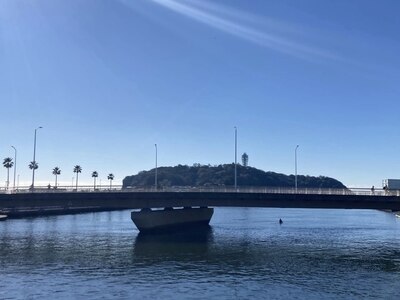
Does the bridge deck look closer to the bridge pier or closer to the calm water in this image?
the bridge pier

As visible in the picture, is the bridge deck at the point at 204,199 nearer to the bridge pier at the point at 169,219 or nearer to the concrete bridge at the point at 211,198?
the concrete bridge at the point at 211,198

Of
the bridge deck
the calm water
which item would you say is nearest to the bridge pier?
the bridge deck

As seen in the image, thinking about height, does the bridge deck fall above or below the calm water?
above

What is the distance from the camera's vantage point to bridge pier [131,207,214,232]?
4050 inches

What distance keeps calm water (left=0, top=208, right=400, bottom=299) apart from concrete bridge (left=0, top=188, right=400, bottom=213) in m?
6.86

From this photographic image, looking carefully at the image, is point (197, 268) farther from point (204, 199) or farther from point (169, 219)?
point (169, 219)

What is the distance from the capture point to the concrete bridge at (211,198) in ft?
279

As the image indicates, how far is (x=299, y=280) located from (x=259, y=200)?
41.0 m

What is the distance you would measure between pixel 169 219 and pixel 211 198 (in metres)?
20.6

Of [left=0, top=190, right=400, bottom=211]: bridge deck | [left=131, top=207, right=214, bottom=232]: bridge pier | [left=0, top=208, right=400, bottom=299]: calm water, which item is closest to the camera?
[left=0, top=208, right=400, bottom=299]: calm water

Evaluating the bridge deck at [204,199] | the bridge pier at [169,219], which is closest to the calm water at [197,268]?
the bridge deck at [204,199]

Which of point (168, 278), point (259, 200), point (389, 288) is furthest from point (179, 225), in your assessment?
point (389, 288)

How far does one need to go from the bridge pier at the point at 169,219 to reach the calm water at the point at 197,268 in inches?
521

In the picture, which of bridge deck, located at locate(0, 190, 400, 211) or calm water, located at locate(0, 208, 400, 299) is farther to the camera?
bridge deck, located at locate(0, 190, 400, 211)
